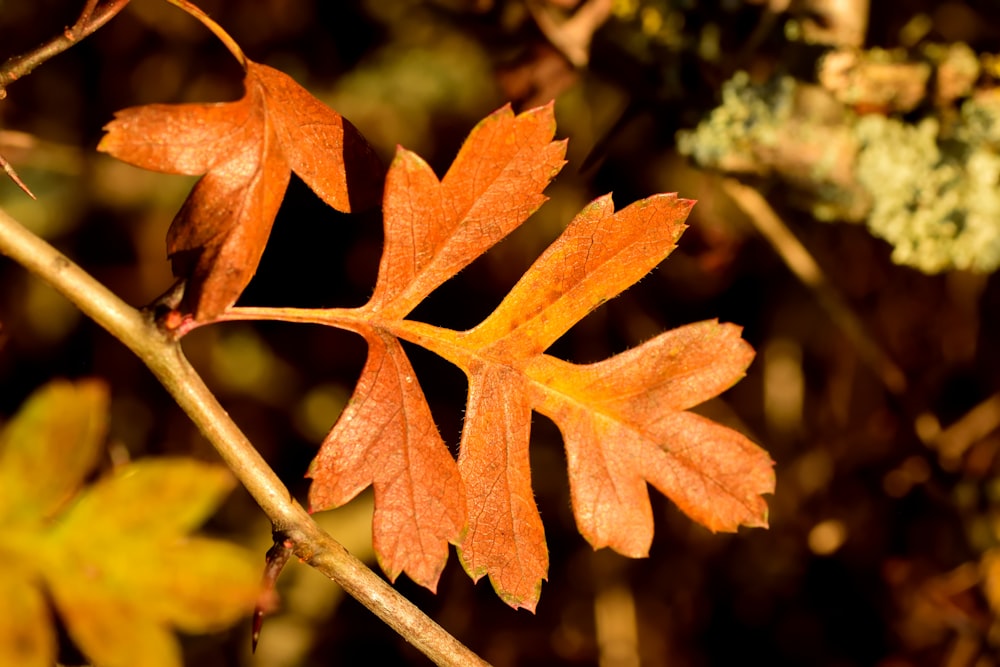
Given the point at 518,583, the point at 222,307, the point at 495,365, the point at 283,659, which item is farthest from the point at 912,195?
the point at 283,659

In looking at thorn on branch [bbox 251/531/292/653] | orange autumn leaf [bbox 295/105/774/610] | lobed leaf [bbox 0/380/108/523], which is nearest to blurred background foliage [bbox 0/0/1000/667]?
orange autumn leaf [bbox 295/105/774/610]

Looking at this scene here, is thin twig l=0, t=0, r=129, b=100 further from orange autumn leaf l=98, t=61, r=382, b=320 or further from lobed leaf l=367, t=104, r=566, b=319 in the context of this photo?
lobed leaf l=367, t=104, r=566, b=319

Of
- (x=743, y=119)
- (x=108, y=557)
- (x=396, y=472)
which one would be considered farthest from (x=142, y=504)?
(x=743, y=119)

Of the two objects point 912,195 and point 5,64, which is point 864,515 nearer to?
point 912,195

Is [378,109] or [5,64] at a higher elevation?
[5,64]

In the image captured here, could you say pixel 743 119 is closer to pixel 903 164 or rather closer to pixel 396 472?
pixel 903 164
